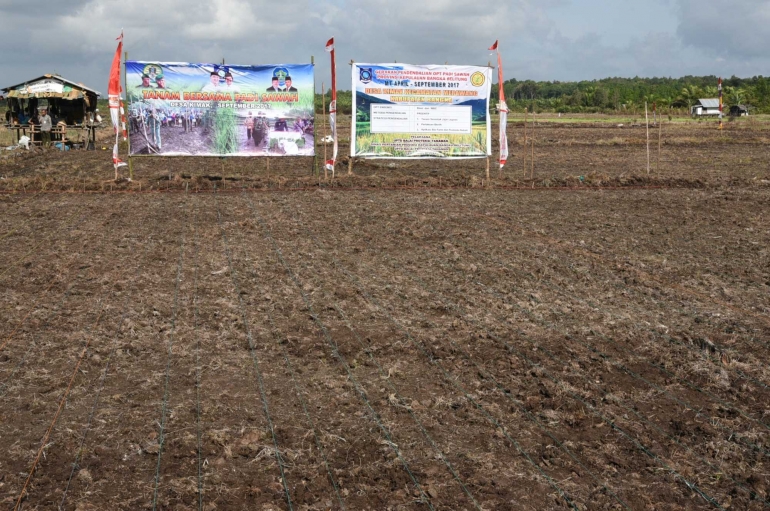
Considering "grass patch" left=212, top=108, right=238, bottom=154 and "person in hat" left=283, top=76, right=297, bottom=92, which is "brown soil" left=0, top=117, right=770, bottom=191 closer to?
"grass patch" left=212, top=108, right=238, bottom=154

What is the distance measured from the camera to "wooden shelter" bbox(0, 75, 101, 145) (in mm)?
28078

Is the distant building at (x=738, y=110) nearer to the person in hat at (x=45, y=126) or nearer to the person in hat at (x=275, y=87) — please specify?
the person in hat at (x=45, y=126)

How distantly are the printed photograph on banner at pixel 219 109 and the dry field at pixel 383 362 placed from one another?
509 centimetres

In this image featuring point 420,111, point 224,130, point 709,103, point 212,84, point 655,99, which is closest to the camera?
point 212,84

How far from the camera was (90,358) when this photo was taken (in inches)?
226

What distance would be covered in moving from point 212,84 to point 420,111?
16.9 feet

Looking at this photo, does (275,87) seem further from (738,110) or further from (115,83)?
(738,110)

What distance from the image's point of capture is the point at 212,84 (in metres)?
17.0

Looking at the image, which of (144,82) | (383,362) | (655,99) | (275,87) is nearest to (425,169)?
(275,87)

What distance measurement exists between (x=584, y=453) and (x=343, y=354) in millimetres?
2294

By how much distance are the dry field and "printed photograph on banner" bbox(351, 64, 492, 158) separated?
5.73 metres

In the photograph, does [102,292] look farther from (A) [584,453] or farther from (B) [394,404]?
(A) [584,453]

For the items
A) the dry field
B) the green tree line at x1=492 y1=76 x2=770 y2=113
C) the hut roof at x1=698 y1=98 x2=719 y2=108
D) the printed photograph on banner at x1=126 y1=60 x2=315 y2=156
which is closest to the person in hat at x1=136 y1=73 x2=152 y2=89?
the printed photograph on banner at x1=126 y1=60 x2=315 y2=156

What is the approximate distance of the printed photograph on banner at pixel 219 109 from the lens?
16.7 m
